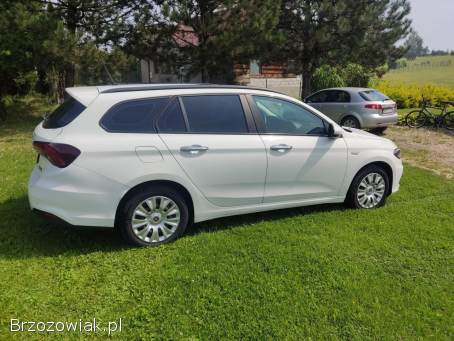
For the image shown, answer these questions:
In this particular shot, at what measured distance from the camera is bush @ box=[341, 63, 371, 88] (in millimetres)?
20156

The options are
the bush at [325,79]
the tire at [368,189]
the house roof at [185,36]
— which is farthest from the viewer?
the bush at [325,79]

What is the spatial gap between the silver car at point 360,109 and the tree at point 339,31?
4167 millimetres

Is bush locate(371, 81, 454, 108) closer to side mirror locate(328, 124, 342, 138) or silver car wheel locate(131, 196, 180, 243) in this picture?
side mirror locate(328, 124, 342, 138)

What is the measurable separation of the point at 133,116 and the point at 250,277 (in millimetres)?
1859

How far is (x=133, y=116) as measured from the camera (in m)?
3.74

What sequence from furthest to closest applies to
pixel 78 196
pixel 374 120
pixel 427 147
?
pixel 374 120, pixel 427 147, pixel 78 196

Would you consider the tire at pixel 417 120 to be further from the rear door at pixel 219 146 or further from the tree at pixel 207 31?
the rear door at pixel 219 146

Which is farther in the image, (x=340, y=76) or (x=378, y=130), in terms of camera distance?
(x=340, y=76)

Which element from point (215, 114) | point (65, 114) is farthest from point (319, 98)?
point (65, 114)

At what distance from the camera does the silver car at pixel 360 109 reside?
10773mm

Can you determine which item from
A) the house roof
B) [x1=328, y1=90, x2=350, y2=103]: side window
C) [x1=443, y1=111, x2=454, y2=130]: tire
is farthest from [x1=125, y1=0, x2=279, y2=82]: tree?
[x1=443, y1=111, x2=454, y2=130]: tire

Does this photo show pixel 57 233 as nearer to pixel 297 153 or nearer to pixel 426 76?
pixel 297 153

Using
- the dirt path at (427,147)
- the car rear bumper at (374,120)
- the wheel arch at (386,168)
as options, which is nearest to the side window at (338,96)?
the car rear bumper at (374,120)

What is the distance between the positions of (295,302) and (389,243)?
5.22 feet
